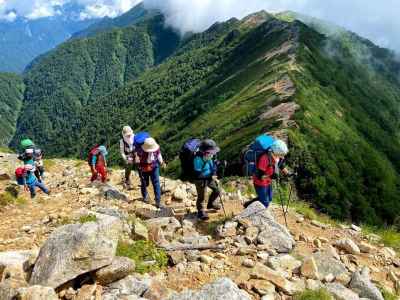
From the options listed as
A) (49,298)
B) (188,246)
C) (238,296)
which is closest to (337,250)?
(188,246)

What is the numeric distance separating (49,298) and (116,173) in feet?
58.1

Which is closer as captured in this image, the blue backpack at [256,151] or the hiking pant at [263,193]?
the blue backpack at [256,151]

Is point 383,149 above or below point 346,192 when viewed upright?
above

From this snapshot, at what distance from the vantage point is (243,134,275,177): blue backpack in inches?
557

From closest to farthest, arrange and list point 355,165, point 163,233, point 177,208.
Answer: point 163,233, point 177,208, point 355,165

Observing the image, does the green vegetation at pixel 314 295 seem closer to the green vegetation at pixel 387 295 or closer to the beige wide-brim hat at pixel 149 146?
the green vegetation at pixel 387 295

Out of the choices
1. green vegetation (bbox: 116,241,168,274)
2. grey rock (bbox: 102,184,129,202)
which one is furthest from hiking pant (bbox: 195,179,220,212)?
grey rock (bbox: 102,184,129,202)

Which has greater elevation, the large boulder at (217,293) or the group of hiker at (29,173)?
the group of hiker at (29,173)

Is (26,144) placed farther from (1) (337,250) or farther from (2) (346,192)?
(2) (346,192)

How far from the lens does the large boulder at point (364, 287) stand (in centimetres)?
1020

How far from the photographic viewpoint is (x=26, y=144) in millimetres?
22297

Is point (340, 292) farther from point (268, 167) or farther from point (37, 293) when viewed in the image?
point (37, 293)

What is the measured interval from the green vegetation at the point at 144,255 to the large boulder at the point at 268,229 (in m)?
2.70

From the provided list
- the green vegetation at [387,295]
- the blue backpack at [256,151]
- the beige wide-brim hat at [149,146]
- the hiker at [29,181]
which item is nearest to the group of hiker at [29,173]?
the hiker at [29,181]
